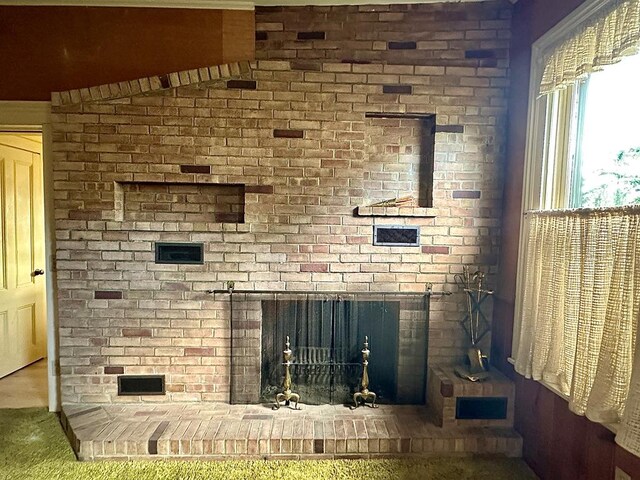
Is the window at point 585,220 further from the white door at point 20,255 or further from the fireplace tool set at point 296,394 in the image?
the white door at point 20,255

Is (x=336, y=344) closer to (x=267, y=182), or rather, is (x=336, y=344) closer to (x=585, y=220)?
(x=267, y=182)

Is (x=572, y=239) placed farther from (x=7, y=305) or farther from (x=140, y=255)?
(x=7, y=305)

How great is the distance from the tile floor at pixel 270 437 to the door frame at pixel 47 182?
0.35m

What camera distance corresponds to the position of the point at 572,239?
1603 mm

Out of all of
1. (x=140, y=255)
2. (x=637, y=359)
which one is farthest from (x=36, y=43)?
(x=637, y=359)

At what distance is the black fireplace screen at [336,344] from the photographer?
2395mm

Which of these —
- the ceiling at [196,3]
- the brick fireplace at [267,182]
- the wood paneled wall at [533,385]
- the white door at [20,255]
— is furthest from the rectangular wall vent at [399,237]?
the white door at [20,255]

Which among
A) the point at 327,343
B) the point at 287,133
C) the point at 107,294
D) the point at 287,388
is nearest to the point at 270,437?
the point at 287,388

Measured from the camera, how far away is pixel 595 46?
60.9 inches

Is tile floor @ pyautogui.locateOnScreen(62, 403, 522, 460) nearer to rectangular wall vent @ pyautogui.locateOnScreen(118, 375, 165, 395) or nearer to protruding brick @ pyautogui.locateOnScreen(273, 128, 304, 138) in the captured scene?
rectangular wall vent @ pyautogui.locateOnScreen(118, 375, 165, 395)

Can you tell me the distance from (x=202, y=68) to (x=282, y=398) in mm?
2220

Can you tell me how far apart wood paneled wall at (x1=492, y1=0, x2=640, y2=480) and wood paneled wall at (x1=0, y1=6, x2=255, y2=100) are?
173 centimetres

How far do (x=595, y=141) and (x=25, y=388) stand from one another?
164 inches

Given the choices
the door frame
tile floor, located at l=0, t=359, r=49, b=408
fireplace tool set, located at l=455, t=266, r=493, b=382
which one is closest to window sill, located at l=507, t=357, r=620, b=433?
fireplace tool set, located at l=455, t=266, r=493, b=382
